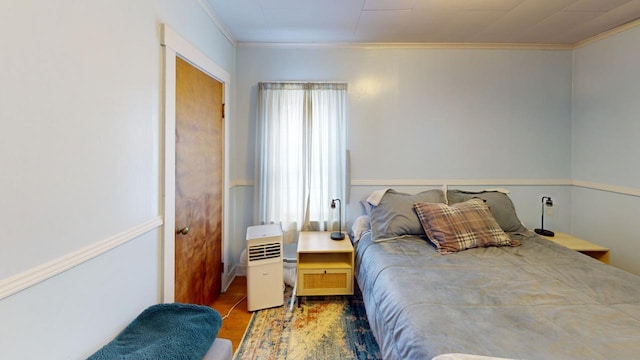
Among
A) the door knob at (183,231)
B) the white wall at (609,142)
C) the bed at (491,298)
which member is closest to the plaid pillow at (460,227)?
the bed at (491,298)

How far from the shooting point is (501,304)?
1.43 metres

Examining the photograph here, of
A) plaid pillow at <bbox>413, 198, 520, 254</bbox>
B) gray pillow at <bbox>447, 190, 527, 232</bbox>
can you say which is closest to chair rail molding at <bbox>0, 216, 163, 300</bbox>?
plaid pillow at <bbox>413, 198, 520, 254</bbox>

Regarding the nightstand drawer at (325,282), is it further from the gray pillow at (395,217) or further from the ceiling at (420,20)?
the ceiling at (420,20)

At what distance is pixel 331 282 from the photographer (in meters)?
2.48

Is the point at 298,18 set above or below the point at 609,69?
above

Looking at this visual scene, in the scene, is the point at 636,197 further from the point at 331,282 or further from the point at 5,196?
the point at 5,196

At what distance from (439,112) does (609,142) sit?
153 cm

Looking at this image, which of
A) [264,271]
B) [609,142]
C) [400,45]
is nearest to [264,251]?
[264,271]

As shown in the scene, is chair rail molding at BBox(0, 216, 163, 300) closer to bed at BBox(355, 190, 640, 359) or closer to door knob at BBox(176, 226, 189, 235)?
door knob at BBox(176, 226, 189, 235)

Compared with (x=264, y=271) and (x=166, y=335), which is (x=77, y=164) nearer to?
(x=166, y=335)

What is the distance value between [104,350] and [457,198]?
269 cm

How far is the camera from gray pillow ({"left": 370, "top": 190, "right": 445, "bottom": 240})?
2424mm

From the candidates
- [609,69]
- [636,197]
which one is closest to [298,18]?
[609,69]

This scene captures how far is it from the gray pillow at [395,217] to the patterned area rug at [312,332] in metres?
0.69
